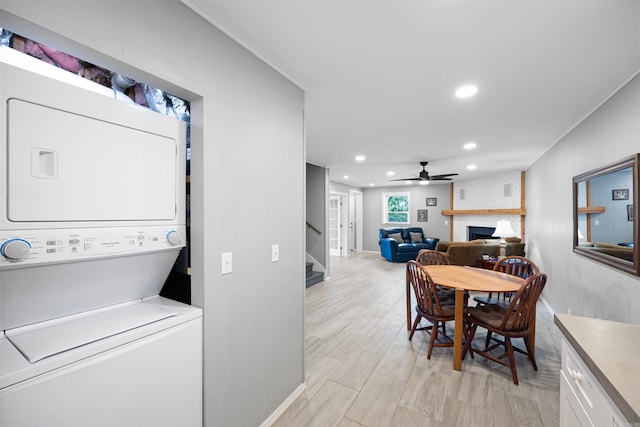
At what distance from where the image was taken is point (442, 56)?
5.79ft

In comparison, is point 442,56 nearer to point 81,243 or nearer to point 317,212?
point 81,243

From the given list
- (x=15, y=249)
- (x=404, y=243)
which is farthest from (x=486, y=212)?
(x=15, y=249)

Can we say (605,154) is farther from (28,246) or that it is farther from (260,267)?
(28,246)

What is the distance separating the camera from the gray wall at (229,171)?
1035 millimetres

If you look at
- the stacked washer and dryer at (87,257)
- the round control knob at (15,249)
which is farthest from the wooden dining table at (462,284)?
the round control knob at (15,249)

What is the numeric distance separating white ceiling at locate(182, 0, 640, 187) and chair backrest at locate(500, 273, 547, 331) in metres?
1.58

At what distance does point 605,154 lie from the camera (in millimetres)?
2377

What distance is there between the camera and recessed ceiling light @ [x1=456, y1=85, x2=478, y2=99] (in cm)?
220

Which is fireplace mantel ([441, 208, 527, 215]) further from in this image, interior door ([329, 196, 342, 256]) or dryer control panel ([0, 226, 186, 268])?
dryer control panel ([0, 226, 186, 268])

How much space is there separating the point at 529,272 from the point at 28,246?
438cm

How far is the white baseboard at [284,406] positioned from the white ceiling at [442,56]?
2.38 m

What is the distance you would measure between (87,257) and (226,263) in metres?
0.60

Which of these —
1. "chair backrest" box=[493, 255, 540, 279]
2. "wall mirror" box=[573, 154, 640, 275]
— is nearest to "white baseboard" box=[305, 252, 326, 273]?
"chair backrest" box=[493, 255, 540, 279]

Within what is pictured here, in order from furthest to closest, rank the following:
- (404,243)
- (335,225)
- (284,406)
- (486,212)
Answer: (335,225)
(404,243)
(486,212)
(284,406)
